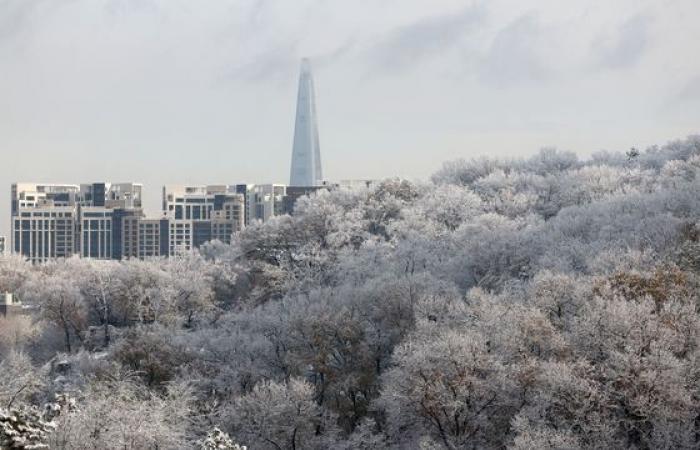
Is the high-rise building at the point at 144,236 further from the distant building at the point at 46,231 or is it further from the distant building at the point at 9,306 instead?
the distant building at the point at 9,306

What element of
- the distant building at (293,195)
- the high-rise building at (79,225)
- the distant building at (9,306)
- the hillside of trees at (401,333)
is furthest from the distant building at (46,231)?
the distant building at (9,306)

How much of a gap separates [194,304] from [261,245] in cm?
721

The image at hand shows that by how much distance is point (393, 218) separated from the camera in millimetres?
94750

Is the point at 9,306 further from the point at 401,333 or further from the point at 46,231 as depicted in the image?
the point at 46,231

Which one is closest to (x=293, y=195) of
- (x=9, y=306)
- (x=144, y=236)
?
(x=144, y=236)

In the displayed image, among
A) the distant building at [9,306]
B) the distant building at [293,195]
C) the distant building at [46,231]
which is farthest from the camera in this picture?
the distant building at [46,231]

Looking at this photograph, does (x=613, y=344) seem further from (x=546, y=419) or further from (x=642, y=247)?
(x=642, y=247)

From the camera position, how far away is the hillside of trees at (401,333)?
44.1 m

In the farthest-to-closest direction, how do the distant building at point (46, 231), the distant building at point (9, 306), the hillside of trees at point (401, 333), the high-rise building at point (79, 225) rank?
the distant building at point (46, 231) → the high-rise building at point (79, 225) → the distant building at point (9, 306) → the hillside of trees at point (401, 333)

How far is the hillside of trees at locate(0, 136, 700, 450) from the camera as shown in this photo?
44.1 meters

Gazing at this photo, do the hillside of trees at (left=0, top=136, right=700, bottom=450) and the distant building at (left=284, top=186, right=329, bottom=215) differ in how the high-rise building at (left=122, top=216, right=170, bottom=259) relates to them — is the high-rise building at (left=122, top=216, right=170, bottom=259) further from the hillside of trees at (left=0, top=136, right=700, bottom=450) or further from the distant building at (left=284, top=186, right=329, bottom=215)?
the hillside of trees at (left=0, top=136, right=700, bottom=450)

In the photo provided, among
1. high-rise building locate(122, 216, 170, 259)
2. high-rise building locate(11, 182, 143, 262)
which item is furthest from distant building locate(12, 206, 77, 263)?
high-rise building locate(122, 216, 170, 259)

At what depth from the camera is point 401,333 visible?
59031 mm

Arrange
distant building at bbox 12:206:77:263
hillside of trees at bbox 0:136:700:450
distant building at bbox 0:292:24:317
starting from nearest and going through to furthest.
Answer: hillside of trees at bbox 0:136:700:450
distant building at bbox 0:292:24:317
distant building at bbox 12:206:77:263
